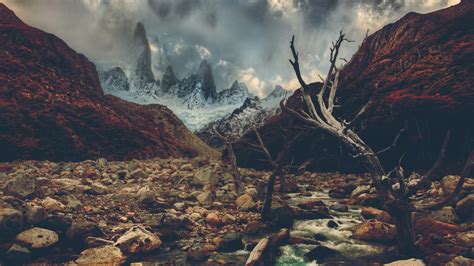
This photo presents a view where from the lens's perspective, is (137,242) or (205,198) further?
(205,198)

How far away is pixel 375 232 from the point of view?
10.1 meters

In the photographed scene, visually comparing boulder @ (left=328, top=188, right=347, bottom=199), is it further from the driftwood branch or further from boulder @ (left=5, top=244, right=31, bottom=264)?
boulder @ (left=5, top=244, right=31, bottom=264)

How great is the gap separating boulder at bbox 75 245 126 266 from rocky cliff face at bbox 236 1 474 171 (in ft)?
34.7

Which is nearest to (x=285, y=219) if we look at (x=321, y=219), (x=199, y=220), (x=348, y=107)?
(x=321, y=219)

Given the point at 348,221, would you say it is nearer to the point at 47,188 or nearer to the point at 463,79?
the point at 47,188

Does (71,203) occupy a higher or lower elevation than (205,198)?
lower

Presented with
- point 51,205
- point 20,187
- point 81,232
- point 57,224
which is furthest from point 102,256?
point 20,187

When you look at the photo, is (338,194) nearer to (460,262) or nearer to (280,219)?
(280,219)

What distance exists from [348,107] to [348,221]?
Result: 17.7 metres

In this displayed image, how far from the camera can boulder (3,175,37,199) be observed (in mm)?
11242

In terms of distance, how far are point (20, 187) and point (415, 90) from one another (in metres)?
22.8

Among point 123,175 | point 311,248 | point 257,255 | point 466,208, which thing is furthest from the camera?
point 123,175

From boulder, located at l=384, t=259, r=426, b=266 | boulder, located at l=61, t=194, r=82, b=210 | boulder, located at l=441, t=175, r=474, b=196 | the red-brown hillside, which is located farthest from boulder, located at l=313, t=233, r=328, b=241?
the red-brown hillside

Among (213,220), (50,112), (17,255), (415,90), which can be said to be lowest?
(17,255)
